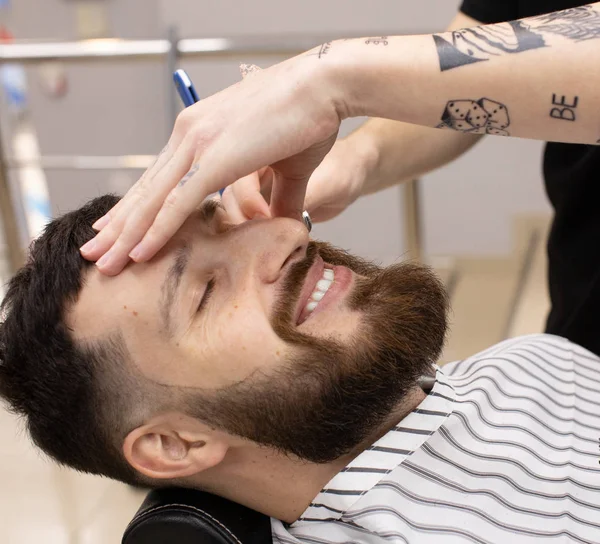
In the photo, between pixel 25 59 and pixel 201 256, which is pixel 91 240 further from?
pixel 25 59

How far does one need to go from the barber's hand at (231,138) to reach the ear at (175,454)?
0.36 m

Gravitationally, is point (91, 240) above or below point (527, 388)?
above

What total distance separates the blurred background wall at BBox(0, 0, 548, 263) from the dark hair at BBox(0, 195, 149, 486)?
234 cm

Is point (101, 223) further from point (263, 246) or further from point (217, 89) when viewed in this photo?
point (217, 89)

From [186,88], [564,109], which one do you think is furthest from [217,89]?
[564,109]

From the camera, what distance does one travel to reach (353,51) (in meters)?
1.17

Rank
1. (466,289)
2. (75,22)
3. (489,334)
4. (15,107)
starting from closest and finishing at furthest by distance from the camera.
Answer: (489,334)
(466,289)
(75,22)
(15,107)

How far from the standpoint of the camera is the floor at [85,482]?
8.32 ft

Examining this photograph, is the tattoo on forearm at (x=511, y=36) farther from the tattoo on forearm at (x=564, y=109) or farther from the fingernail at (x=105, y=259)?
the fingernail at (x=105, y=259)

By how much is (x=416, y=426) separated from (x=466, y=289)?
2.71 metres

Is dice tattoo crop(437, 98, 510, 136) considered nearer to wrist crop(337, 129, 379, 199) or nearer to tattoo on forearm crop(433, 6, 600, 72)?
tattoo on forearm crop(433, 6, 600, 72)

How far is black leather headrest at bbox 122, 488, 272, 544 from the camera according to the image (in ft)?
4.33

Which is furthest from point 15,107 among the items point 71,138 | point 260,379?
point 260,379

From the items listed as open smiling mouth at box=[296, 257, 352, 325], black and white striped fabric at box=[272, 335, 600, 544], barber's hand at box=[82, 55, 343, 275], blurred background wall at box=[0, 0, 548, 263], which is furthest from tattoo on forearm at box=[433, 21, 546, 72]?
blurred background wall at box=[0, 0, 548, 263]
